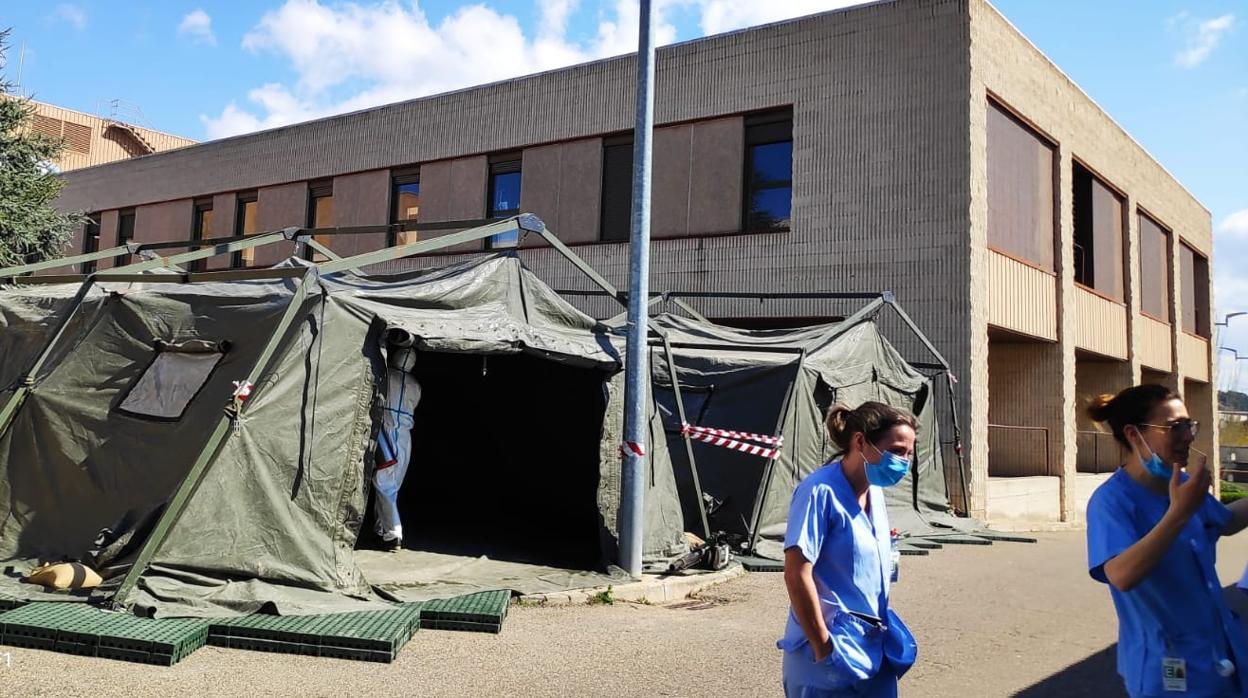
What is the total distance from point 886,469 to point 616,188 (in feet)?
53.4

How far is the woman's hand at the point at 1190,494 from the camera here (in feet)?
9.09

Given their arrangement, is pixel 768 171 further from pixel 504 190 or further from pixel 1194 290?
pixel 1194 290

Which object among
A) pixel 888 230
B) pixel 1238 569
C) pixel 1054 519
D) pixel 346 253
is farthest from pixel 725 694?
pixel 346 253

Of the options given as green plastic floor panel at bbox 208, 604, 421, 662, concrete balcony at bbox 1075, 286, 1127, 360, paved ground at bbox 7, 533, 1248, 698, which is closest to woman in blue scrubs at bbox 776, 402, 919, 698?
paved ground at bbox 7, 533, 1248, 698

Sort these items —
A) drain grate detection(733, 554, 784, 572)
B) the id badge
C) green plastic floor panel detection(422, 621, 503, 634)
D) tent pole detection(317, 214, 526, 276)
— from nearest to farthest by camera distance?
the id badge, green plastic floor panel detection(422, 621, 503, 634), tent pole detection(317, 214, 526, 276), drain grate detection(733, 554, 784, 572)

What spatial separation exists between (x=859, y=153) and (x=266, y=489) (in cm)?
1252

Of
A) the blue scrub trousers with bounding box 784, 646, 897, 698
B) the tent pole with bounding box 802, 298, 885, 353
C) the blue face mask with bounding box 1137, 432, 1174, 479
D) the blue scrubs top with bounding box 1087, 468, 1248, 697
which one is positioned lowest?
the blue scrub trousers with bounding box 784, 646, 897, 698

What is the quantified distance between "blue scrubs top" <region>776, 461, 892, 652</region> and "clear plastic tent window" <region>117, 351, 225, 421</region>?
20.0 ft

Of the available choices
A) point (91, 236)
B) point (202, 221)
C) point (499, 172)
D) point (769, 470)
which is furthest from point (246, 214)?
point (769, 470)

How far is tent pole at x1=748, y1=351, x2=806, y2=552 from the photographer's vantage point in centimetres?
1170

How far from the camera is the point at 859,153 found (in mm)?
16984

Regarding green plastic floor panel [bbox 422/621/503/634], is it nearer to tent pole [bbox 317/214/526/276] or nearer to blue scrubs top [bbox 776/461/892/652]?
tent pole [bbox 317/214/526/276]

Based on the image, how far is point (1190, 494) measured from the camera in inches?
109

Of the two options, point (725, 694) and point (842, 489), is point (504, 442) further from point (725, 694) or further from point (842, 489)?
point (842, 489)
